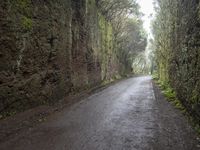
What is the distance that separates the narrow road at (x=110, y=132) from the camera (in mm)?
5812

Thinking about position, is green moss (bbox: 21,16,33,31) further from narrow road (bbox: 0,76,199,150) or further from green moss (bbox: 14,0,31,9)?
narrow road (bbox: 0,76,199,150)

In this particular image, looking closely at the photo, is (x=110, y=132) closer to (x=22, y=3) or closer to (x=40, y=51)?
(x=40, y=51)

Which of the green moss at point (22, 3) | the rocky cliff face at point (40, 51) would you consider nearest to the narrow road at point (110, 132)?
the rocky cliff face at point (40, 51)

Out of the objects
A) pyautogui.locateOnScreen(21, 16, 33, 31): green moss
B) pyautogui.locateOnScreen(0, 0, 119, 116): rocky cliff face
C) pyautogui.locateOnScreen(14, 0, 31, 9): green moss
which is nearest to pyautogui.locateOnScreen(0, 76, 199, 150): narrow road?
pyautogui.locateOnScreen(0, 0, 119, 116): rocky cliff face

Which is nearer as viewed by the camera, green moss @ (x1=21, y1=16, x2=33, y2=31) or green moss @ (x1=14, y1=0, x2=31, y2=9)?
green moss @ (x1=14, y1=0, x2=31, y2=9)

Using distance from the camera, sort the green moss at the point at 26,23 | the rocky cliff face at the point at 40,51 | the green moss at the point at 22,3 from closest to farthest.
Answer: the rocky cliff face at the point at 40,51, the green moss at the point at 22,3, the green moss at the point at 26,23

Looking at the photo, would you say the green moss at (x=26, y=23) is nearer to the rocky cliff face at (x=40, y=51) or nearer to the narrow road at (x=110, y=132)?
the rocky cliff face at (x=40, y=51)

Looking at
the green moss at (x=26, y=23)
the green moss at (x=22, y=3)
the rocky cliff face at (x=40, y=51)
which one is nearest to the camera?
the rocky cliff face at (x=40, y=51)

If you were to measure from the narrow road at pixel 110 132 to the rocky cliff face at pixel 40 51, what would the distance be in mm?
1661

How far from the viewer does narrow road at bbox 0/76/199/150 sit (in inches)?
229

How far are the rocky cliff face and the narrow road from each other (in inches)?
65.4

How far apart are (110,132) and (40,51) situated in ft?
18.1

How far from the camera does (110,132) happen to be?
690cm

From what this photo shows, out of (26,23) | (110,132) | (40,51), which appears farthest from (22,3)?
(110,132)
